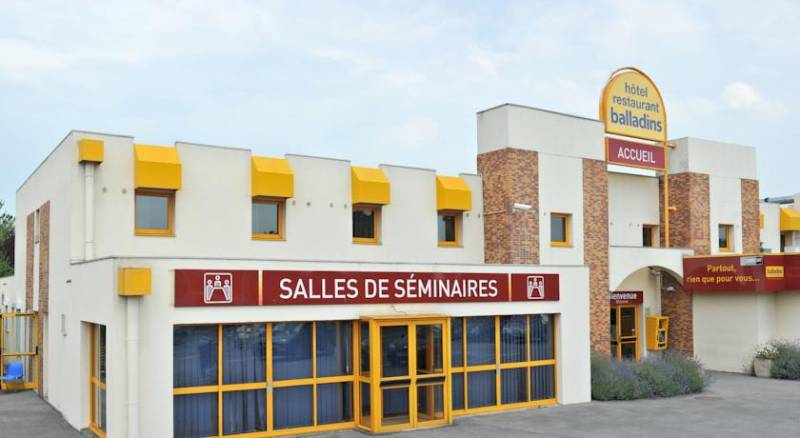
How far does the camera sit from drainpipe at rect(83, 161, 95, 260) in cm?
1773

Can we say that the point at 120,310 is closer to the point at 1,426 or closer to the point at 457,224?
the point at 1,426

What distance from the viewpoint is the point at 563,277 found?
64.7 ft

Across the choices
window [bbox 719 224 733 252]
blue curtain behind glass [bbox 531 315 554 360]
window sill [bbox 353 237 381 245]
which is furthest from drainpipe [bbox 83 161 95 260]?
window [bbox 719 224 733 252]

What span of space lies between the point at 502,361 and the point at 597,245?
8.43m

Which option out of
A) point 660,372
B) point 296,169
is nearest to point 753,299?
point 660,372

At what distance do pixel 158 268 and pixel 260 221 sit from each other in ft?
21.5

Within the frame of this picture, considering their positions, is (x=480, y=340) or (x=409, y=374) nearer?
(x=409, y=374)

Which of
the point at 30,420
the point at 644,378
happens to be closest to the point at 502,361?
the point at 644,378

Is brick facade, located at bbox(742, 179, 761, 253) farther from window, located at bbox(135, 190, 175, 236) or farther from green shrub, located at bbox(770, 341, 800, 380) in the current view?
window, located at bbox(135, 190, 175, 236)

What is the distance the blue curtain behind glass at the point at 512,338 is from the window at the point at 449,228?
5213mm

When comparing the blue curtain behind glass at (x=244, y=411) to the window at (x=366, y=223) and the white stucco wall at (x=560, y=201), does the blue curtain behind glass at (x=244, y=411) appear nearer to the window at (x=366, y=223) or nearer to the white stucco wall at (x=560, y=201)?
the window at (x=366, y=223)

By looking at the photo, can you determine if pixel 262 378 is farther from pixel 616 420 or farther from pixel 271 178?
pixel 616 420

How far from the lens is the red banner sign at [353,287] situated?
14.7m

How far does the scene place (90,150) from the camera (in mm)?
17609
